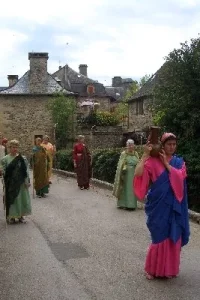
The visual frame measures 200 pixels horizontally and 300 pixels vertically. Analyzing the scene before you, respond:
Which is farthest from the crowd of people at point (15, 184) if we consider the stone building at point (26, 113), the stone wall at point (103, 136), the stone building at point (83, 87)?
the stone building at point (83, 87)

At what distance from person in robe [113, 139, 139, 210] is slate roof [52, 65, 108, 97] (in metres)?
46.4

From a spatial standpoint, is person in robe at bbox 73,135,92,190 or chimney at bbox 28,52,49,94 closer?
person in robe at bbox 73,135,92,190

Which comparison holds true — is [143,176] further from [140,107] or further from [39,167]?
[140,107]

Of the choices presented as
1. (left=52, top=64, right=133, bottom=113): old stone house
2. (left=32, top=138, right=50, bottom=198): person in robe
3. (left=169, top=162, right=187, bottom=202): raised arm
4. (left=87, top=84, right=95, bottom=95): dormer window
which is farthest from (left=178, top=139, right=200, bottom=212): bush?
(left=87, top=84, right=95, bottom=95): dormer window

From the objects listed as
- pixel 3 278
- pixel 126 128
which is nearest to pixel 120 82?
pixel 126 128

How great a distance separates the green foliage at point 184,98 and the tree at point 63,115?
79.9 feet

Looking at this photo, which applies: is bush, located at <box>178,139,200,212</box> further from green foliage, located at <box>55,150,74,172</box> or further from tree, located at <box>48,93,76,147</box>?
tree, located at <box>48,93,76,147</box>

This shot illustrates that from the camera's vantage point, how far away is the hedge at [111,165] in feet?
45.9

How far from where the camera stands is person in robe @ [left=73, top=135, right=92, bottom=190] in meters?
18.1

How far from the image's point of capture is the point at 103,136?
134 ft

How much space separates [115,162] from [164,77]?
4.11m

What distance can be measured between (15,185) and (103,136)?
30274 mm

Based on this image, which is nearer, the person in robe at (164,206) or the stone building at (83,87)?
the person in robe at (164,206)

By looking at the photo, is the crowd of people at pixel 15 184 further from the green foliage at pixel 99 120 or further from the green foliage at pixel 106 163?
the green foliage at pixel 99 120
